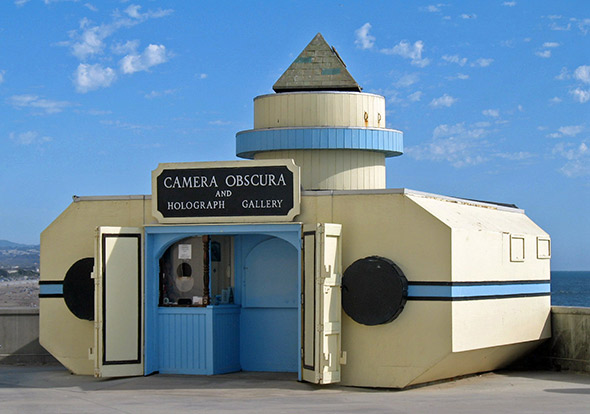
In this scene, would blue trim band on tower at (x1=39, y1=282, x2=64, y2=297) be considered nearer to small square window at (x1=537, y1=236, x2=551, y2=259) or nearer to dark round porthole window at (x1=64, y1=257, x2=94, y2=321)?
dark round porthole window at (x1=64, y1=257, x2=94, y2=321)

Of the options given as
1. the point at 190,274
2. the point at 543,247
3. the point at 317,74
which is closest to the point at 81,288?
the point at 190,274

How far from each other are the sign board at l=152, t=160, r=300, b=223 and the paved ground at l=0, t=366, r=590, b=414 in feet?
9.44

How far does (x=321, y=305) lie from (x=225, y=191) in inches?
111

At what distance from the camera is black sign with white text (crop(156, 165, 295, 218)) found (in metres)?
17.3

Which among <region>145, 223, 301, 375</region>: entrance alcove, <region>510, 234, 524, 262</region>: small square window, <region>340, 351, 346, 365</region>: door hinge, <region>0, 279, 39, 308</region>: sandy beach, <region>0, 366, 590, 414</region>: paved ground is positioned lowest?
<region>0, 279, 39, 308</region>: sandy beach

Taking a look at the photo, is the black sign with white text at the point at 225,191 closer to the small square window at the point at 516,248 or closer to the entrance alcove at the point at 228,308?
the entrance alcove at the point at 228,308

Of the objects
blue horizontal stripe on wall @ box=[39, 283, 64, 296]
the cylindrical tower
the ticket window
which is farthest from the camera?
the cylindrical tower

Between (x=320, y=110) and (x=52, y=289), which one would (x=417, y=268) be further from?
(x=52, y=289)

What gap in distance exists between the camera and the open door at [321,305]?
16375mm

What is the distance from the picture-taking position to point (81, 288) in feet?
60.8

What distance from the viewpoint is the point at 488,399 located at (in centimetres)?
1563

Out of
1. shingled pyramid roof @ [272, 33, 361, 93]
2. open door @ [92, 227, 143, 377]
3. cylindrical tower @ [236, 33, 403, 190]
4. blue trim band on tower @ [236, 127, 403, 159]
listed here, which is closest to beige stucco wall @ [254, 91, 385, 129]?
cylindrical tower @ [236, 33, 403, 190]

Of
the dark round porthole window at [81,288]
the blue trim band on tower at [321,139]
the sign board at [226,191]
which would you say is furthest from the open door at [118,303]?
the blue trim band on tower at [321,139]

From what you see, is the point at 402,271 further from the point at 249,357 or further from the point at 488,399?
the point at 249,357
